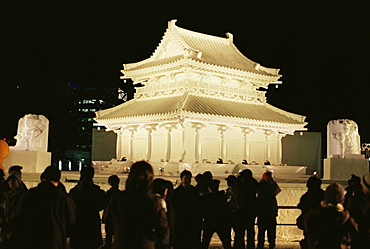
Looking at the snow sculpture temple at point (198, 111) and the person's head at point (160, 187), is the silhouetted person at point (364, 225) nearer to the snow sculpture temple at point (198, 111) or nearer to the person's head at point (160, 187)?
the person's head at point (160, 187)

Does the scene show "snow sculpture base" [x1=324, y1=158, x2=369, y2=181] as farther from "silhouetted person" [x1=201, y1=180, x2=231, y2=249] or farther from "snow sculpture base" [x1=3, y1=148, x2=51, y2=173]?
"silhouetted person" [x1=201, y1=180, x2=231, y2=249]

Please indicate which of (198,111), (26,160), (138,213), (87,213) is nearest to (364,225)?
(138,213)

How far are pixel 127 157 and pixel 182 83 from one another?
222 inches

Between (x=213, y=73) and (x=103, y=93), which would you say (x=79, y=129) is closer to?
(x=103, y=93)

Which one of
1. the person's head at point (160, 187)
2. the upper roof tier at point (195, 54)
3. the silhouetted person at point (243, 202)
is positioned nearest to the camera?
the person's head at point (160, 187)

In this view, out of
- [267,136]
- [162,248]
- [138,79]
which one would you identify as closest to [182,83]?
[138,79]

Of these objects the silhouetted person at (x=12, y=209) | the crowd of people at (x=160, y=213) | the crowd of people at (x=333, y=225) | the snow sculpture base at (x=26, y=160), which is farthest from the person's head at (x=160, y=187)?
the snow sculpture base at (x=26, y=160)

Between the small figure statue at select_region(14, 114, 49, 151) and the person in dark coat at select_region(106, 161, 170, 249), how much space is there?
18737 mm

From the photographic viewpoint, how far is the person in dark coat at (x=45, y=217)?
673 cm

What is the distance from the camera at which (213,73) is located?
30.1m

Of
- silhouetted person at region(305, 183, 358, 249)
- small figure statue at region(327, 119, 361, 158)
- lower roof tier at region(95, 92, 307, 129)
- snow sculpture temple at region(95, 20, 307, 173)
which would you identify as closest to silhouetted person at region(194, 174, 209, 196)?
silhouetted person at region(305, 183, 358, 249)

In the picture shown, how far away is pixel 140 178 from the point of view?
579 cm

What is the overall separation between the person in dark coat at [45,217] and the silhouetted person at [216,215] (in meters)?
2.97

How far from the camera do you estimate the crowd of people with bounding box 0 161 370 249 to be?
586cm
